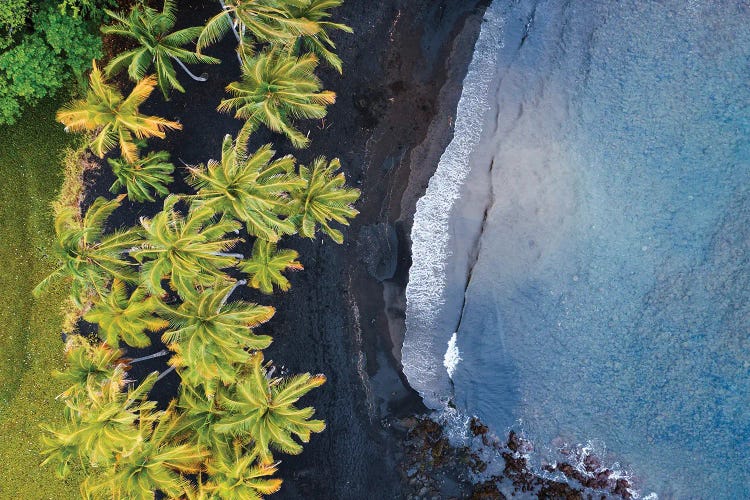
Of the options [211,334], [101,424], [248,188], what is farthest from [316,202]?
[101,424]

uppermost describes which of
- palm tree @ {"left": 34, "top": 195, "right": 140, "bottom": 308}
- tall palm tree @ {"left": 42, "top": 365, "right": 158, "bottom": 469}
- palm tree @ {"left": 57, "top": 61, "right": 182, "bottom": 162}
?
palm tree @ {"left": 57, "top": 61, "right": 182, "bottom": 162}

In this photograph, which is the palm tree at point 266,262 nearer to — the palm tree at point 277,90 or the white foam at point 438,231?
the palm tree at point 277,90

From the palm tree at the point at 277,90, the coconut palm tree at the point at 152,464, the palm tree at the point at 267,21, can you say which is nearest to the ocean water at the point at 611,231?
the palm tree at the point at 277,90

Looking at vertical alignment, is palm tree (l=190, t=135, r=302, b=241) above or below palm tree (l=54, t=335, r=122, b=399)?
above

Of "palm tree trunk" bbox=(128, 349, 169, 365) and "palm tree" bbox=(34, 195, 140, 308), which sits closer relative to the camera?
"palm tree" bbox=(34, 195, 140, 308)

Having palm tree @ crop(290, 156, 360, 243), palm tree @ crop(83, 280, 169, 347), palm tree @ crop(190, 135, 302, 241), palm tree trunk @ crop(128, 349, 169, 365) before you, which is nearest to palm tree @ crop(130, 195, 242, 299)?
palm tree @ crop(190, 135, 302, 241)

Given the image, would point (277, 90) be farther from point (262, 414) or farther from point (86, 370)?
point (86, 370)

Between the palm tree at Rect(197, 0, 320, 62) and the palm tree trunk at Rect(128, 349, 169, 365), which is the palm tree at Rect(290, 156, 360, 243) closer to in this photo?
the palm tree at Rect(197, 0, 320, 62)
